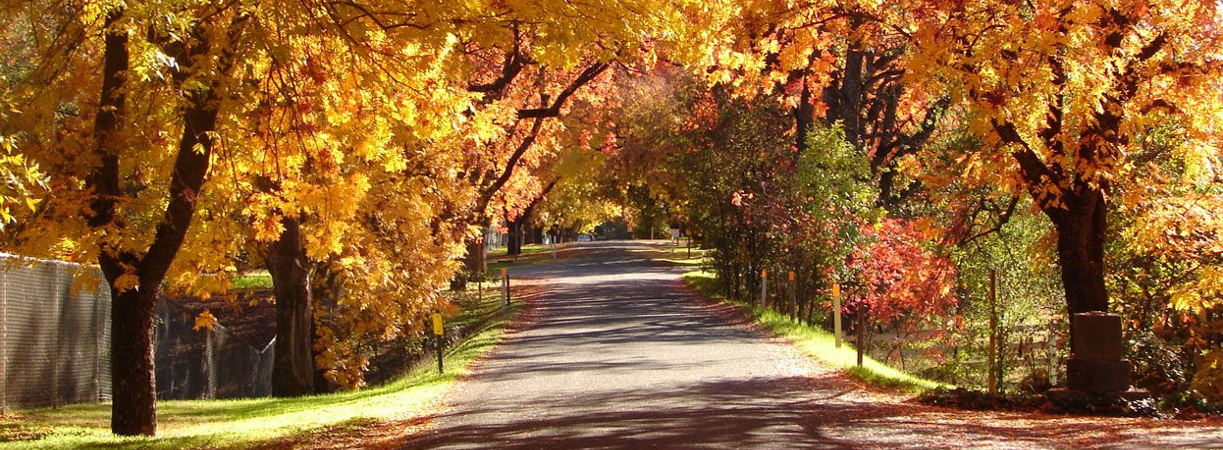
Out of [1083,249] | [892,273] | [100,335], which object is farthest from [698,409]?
[892,273]

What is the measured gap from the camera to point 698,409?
13.1 m

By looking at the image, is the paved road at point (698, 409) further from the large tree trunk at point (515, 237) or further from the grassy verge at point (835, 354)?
the large tree trunk at point (515, 237)

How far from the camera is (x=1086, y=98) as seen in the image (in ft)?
42.6

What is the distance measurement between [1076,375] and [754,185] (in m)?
17.6

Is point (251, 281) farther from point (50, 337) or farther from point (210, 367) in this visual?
point (50, 337)

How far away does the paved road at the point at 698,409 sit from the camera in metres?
10.6

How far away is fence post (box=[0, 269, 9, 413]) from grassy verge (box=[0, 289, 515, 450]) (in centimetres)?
27

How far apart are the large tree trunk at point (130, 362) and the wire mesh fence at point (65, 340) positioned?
1.51 feet

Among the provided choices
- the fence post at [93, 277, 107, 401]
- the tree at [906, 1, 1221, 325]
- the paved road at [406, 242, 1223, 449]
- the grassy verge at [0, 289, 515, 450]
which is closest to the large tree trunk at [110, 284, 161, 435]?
the grassy verge at [0, 289, 515, 450]

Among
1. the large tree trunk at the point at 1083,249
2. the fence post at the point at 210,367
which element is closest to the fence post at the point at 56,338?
the fence post at the point at 210,367

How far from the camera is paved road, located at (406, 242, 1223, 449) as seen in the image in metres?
10.6

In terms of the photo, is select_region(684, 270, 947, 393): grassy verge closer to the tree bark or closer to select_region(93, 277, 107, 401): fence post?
the tree bark

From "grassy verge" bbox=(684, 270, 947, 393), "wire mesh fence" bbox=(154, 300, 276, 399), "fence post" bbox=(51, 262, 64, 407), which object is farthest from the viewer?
"wire mesh fence" bbox=(154, 300, 276, 399)

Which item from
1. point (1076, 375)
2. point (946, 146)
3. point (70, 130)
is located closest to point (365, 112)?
point (70, 130)
